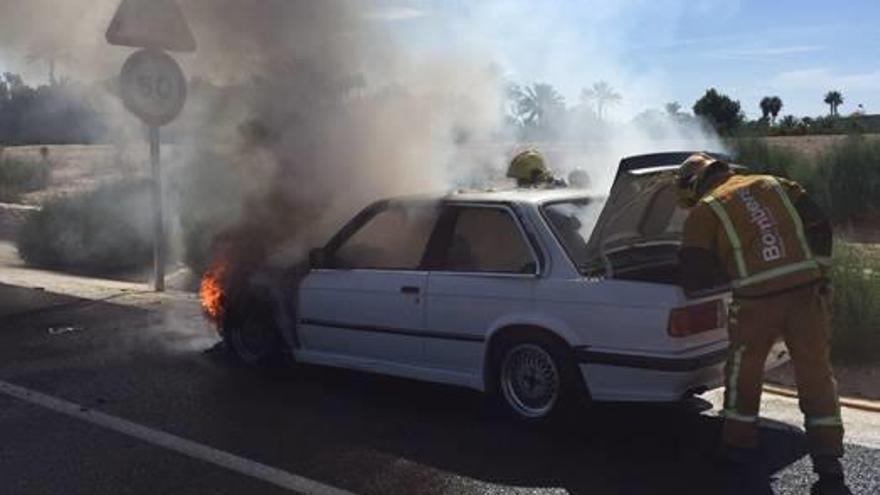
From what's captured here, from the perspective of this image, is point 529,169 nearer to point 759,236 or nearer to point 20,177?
point 759,236

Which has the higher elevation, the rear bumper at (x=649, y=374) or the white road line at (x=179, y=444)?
the rear bumper at (x=649, y=374)

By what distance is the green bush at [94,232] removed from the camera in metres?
14.6

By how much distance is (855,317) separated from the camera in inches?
275

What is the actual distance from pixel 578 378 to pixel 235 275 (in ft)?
9.49

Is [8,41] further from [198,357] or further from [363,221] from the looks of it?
[363,221]

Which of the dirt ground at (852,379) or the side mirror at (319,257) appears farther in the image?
the side mirror at (319,257)

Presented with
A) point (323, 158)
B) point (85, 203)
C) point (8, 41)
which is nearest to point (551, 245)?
point (323, 158)

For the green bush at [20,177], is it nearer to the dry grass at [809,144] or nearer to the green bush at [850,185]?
the dry grass at [809,144]

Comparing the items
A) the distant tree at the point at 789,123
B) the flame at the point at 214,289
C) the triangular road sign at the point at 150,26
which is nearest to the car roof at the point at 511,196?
the flame at the point at 214,289

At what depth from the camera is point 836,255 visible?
25.5 feet

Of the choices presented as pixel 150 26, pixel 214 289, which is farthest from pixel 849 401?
pixel 150 26

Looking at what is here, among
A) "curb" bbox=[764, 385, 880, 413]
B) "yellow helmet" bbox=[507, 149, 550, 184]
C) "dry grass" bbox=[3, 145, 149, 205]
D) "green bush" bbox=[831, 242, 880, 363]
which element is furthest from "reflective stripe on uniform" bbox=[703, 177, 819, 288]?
"dry grass" bbox=[3, 145, 149, 205]

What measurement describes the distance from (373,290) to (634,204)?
5.49 ft

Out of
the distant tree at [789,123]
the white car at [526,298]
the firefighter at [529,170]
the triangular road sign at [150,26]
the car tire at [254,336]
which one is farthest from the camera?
the distant tree at [789,123]
